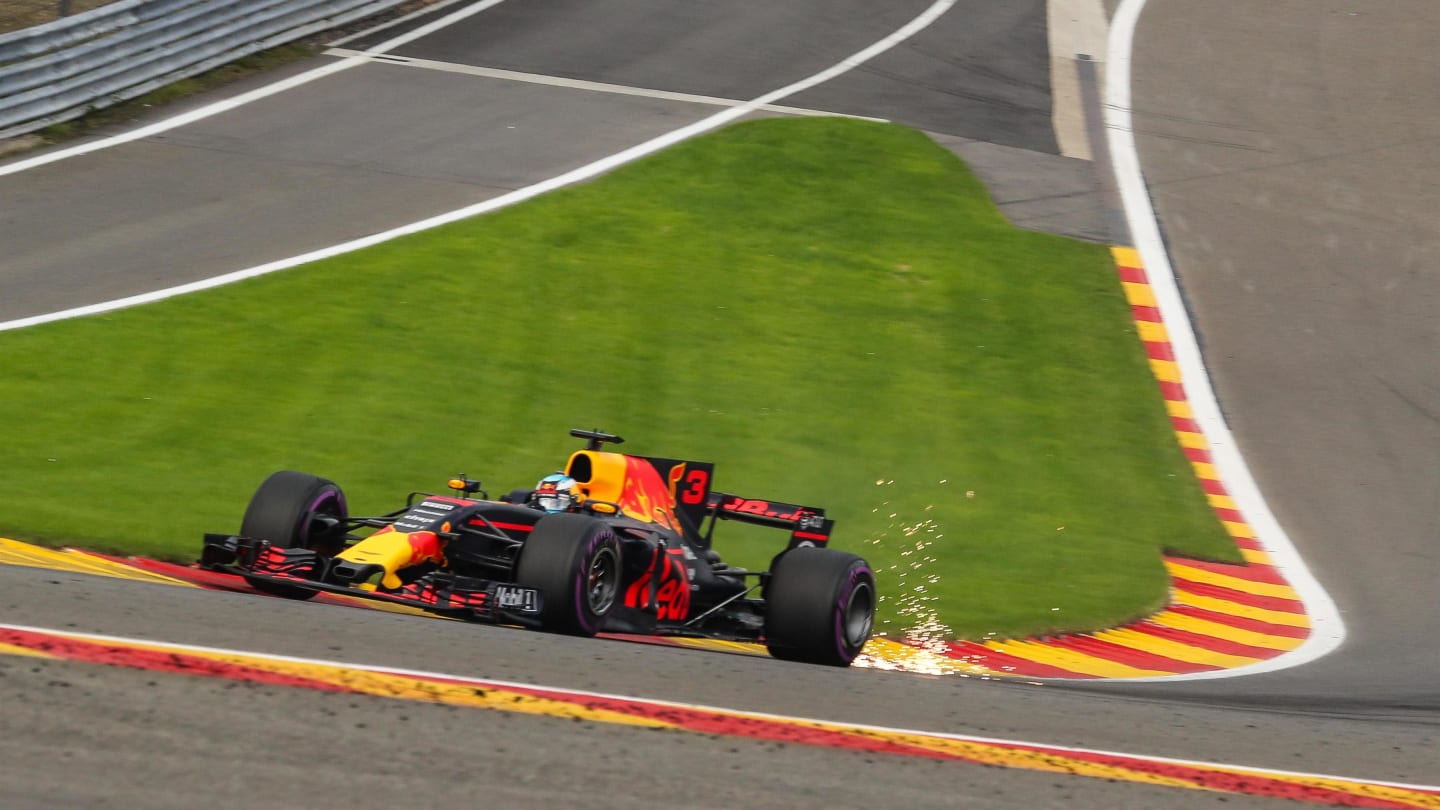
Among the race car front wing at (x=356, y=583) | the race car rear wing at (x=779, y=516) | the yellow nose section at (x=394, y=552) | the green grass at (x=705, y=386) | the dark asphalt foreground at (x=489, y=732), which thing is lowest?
the dark asphalt foreground at (x=489, y=732)

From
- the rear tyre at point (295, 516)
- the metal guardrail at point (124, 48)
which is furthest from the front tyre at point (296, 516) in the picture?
the metal guardrail at point (124, 48)

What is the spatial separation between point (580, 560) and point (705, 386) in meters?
7.21

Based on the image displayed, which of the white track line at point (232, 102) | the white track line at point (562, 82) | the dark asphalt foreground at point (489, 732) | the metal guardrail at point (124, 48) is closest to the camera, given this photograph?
the dark asphalt foreground at point (489, 732)

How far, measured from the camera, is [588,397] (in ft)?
48.3

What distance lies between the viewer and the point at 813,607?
923 cm

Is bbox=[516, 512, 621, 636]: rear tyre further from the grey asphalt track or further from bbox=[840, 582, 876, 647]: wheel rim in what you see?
the grey asphalt track

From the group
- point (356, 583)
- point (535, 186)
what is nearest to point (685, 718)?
point (356, 583)

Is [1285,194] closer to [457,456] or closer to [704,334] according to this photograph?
[704,334]

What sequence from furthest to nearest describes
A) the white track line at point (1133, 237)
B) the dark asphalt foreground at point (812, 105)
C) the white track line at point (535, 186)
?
the white track line at point (535, 186), the white track line at point (1133, 237), the dark asphalt foreground at point (812, 105)

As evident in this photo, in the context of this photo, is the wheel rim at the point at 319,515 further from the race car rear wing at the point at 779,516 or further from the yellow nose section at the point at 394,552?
the race car rear wing at the point at 779,516

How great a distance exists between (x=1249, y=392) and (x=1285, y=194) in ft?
19.4

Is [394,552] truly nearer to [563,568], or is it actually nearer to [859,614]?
[563,568]

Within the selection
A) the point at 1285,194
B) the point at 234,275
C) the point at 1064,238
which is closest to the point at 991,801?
the point at 234,275

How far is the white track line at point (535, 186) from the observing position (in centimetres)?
1535
